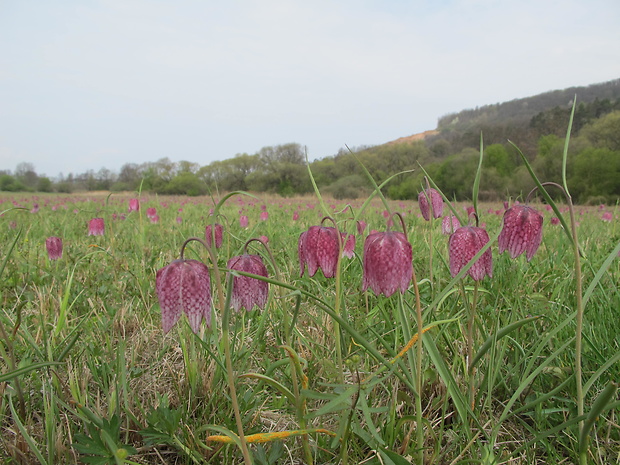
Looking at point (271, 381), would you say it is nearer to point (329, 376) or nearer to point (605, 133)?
point (329, 376)

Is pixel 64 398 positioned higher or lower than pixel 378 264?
lower

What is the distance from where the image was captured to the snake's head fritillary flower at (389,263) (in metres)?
0.93

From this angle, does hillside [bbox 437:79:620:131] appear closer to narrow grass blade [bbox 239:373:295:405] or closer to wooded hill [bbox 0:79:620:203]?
wooded hill [bbox 0:79:620:203]

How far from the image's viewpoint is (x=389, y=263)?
933mm

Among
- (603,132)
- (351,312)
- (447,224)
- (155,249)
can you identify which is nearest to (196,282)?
(351,312)

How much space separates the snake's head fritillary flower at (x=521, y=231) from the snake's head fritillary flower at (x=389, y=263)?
0.37 metres

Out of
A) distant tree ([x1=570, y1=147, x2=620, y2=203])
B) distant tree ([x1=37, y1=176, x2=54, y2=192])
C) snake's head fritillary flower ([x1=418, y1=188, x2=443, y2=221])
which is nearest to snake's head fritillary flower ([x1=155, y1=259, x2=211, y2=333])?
snake's head fritillary flower ([x1=418, y1=188, x2=443, y2=221])

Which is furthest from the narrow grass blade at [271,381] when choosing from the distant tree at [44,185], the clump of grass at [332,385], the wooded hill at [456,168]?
the distant tree at [44,185]

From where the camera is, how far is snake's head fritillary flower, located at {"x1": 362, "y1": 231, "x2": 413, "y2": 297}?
931 mm

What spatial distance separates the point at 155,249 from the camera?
324 cm

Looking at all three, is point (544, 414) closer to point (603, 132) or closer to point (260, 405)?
point (260, 405)

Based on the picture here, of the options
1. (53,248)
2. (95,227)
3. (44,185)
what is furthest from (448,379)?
(44,185)

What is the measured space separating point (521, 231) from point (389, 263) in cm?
45

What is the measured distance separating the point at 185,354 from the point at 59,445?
0.37 metres
